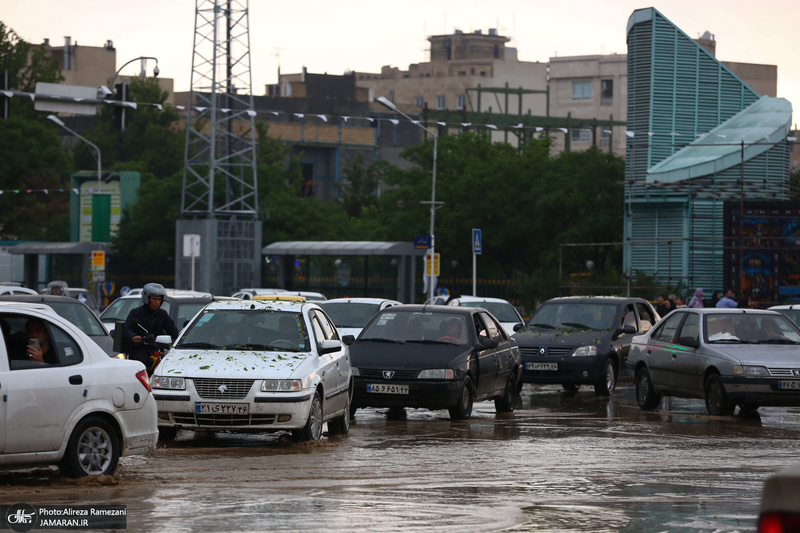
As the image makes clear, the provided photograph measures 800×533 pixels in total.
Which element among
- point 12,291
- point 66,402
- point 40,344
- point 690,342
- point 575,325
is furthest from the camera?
point 12,291

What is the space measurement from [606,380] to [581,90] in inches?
3804

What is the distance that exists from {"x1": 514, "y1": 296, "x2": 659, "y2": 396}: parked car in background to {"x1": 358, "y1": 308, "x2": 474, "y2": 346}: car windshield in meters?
4.01

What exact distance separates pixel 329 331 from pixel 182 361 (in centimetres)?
215

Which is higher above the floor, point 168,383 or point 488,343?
point 488,343

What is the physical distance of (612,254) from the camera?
45469 millimetres

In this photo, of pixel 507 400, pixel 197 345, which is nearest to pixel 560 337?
pixel 507 400

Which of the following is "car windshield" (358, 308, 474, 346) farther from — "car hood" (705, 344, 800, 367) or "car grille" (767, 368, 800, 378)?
"car grille" (767, 368, 800, 378)

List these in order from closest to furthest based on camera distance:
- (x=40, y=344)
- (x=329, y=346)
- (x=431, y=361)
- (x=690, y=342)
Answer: (x=40, y=344)
(x=329, y=346)
(x=431, y=361)
(x=690, y=342)

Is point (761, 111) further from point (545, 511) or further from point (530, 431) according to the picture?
point (545, 511)

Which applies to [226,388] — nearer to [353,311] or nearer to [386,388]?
[386,388]

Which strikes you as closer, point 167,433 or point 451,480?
point 451,480

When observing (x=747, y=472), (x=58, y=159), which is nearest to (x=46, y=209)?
(x=58, y=159)

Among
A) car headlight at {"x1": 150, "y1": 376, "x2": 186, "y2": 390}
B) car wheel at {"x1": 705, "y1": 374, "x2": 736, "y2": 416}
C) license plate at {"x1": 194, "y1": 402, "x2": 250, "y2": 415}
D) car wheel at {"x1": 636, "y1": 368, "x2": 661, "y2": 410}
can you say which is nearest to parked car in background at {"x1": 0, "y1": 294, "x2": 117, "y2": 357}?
car headlight at {"x1": 150, "y1": 376, "x2": 186, "y2": 390}

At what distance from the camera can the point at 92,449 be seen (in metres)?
9.82
